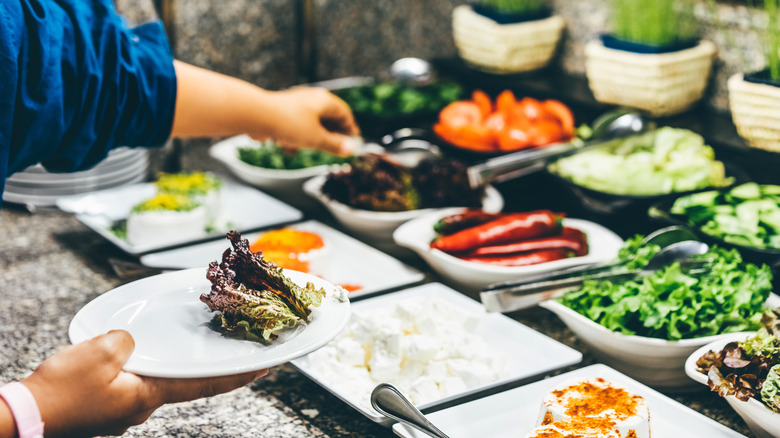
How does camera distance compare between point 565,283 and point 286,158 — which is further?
point 286,158

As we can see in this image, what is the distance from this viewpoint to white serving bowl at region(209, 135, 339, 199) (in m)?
2.24

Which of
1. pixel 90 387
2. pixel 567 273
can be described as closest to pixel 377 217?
pixel 567 273

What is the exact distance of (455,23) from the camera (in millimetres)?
2734

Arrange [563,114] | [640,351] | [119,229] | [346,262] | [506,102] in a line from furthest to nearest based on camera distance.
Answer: [506,102] < [563,114] < [119,229] < [346,262] < [640,351]

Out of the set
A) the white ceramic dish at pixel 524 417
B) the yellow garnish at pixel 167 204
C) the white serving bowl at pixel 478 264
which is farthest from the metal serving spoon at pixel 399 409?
the yellow garnish at pixel 167 204

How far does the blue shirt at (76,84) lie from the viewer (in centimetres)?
127

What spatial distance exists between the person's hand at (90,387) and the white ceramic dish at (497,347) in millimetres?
353

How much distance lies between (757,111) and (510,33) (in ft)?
2.84

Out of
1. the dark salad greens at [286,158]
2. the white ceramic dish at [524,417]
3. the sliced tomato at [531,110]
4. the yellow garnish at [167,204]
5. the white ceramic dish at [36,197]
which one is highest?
the sliced tomato at [531,110]

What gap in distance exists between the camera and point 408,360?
1.37 metres

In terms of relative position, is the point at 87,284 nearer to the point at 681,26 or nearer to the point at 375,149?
the point at 375,149

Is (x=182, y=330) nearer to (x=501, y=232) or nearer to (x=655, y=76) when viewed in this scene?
(x=501, y=232)

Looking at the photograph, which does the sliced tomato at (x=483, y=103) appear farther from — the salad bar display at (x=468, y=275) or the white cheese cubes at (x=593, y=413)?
the white cheese cubes at (x=593, y=413)

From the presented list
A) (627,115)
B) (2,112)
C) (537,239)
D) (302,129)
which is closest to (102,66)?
(2,112)
